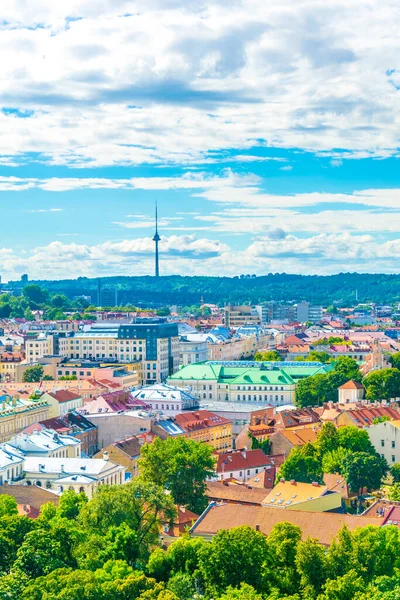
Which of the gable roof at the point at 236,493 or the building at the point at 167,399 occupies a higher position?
the building at the point at 167,399

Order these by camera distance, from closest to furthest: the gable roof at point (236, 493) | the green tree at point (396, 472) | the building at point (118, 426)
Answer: the gable roof at point (236, 493), the green tree at point (396, 472), the building at point (118, 426)

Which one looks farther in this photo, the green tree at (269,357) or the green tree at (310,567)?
the green tree at (269,357)

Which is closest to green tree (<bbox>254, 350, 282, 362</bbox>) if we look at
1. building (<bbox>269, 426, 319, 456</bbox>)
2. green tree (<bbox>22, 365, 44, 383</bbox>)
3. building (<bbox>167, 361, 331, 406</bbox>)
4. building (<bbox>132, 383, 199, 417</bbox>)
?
building (<bbox>167, 361, 331, 406</bbox>)

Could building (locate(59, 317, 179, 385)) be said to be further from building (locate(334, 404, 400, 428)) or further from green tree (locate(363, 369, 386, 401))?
building (locate(334, 404, 400, 428))

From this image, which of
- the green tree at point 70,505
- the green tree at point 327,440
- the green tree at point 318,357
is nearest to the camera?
the green tree at point 70,505

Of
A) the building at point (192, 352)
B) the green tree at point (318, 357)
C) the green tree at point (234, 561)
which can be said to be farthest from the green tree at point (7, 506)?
the green tree at point (318, 357)

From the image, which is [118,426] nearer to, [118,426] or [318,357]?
[118,426]

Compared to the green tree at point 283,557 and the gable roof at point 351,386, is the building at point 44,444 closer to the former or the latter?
the green tree at point 283,557

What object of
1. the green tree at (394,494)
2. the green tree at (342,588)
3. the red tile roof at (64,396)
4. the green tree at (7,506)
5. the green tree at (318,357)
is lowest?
the green tree at (394,494)
